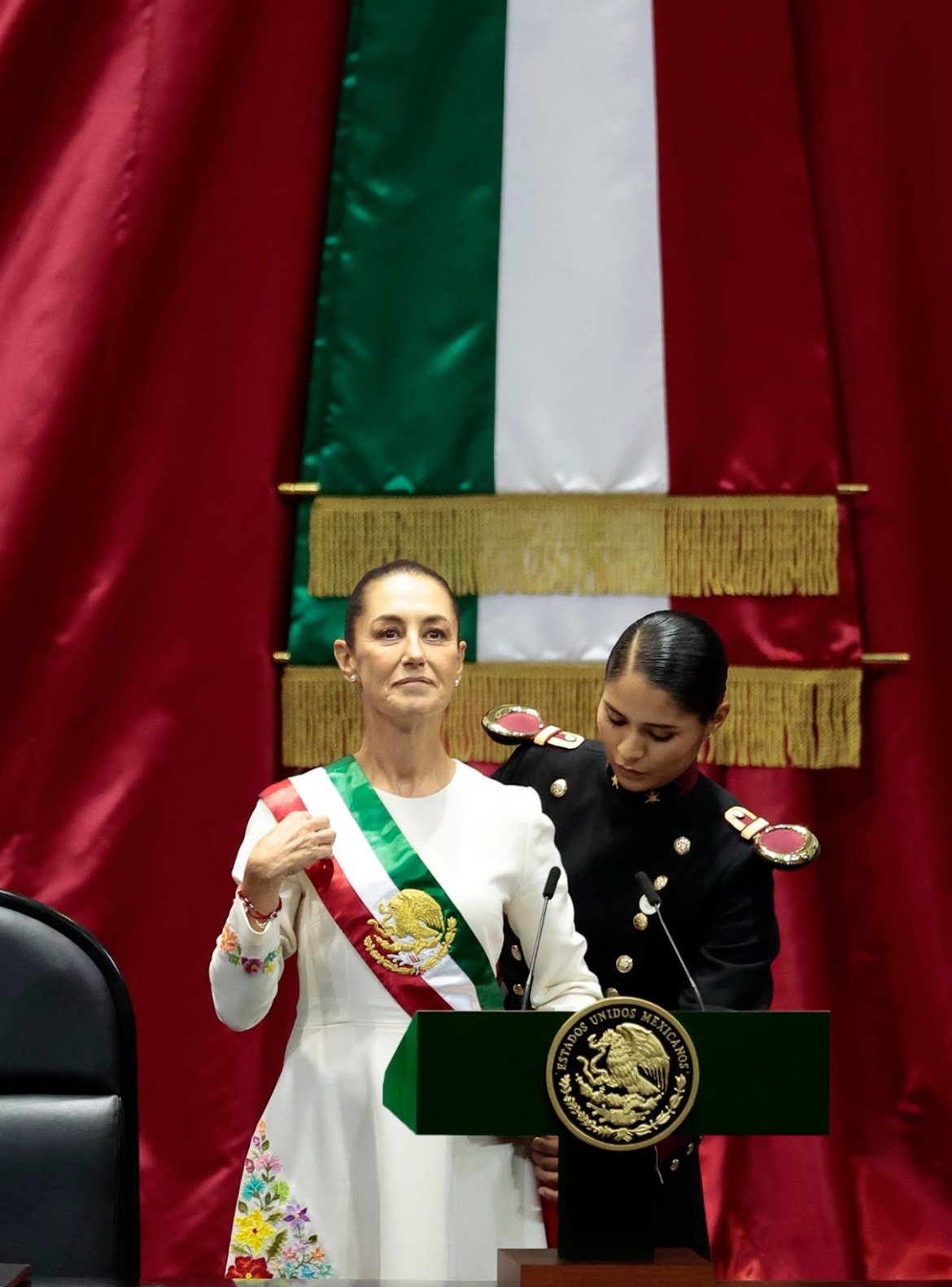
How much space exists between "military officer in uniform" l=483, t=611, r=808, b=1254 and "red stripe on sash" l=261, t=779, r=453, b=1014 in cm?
14

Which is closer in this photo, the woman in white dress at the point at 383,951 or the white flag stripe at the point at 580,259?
the woman in white dress at the point at 383,951

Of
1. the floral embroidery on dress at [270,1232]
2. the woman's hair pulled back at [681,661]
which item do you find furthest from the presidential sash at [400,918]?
the woman's hair pulled back at [681,661]

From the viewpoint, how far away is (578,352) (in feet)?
9.07

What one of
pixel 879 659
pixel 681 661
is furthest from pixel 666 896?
pixel 879 659

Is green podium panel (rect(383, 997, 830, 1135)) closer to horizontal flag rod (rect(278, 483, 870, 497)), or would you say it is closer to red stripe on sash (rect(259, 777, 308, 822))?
red stripe on sash (rect(259, 777, 308, 822))

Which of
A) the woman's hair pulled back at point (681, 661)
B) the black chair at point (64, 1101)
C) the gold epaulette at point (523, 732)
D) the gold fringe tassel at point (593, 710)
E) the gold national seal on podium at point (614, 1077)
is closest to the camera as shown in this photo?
the gold national seal on podium at point (614, 1077)

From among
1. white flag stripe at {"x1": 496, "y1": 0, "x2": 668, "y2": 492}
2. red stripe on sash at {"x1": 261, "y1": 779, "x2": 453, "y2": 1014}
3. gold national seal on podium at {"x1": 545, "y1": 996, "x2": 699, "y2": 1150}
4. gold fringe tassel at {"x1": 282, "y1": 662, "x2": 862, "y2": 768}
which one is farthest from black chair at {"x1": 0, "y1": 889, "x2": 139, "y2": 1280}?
white flag stripe at {"x1": 496, "y1": 0, "x2": 668, "y2": 492}

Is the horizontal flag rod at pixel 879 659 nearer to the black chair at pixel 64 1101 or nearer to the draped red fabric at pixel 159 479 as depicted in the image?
the draped red fabric at pixel 159 479

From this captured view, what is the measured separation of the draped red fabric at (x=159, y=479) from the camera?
2.74 m

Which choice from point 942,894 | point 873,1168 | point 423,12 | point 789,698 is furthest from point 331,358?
point 873,1168

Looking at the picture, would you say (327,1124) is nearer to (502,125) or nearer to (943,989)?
(943,989)

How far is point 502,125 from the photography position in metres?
2.79

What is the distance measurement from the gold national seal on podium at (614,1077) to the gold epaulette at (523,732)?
88 centimetres

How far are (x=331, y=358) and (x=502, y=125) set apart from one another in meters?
0.49
